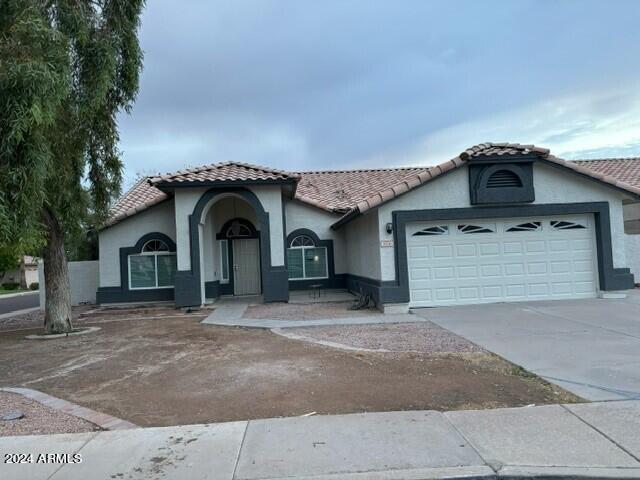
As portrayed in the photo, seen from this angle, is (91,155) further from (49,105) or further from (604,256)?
(604,256)

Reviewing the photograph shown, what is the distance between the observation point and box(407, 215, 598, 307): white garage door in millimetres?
14094

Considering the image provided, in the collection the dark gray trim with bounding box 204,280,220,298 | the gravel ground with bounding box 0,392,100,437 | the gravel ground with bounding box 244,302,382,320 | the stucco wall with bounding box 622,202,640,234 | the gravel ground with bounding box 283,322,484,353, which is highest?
the stucco wall with bounding box 622,202,640,234

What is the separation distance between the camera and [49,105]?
7.66m

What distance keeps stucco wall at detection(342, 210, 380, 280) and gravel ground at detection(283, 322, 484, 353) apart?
9.61 ft

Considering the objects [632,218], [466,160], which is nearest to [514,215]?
[466,160]

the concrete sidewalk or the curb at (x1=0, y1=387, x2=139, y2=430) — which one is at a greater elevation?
the curb at (x1=0, y1=387, x2=139, y2=430)

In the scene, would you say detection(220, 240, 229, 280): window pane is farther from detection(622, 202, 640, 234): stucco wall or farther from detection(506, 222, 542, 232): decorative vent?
detection(622, 202, 640, 234): stucco wall

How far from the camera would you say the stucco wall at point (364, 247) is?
47.4 feet

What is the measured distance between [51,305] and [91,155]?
12.6ft

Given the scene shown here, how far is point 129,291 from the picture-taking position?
19.1 m

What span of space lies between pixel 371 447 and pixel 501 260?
10.7 meters

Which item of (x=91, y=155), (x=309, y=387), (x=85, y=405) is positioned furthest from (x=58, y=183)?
(x=309, y=387)

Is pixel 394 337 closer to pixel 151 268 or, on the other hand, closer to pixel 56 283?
pixel 56 283

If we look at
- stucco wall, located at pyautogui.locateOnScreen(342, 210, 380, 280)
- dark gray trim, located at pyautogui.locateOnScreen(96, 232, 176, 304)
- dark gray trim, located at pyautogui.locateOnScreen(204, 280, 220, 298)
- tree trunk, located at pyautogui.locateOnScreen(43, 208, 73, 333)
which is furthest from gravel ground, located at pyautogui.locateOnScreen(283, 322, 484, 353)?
dark gray trim, located at pyautogui.locateOnScreen(96, 232, 176, 304)
